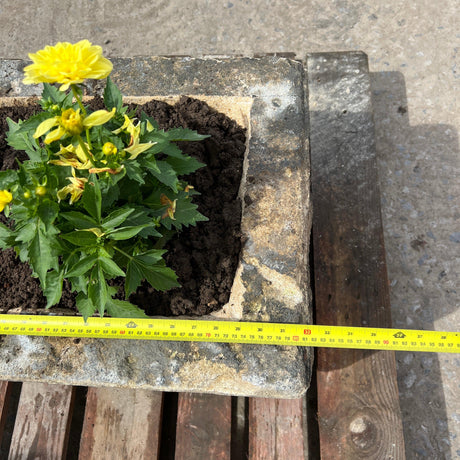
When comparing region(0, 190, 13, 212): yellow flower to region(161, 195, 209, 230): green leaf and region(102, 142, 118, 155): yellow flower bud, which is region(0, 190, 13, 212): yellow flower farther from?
region(161, 195, 209, 230): green leaf

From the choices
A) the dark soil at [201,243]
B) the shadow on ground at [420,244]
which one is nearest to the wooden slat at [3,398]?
the dark soil at [201,243]

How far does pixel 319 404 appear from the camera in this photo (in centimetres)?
206

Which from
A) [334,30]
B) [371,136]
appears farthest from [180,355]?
[334,30]

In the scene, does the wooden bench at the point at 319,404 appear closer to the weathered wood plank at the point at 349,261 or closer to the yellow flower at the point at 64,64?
the weathered wood plank at the point at 349,261

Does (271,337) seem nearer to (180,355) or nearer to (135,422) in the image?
(180,355)

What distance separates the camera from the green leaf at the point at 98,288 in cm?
144

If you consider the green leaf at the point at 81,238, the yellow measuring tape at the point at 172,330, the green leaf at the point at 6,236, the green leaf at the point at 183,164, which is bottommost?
the yellow measuring tape at the point at 172,330

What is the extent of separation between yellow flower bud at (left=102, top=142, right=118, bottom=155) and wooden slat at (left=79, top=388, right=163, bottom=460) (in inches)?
45.5

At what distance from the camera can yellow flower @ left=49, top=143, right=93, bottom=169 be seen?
1.45 m

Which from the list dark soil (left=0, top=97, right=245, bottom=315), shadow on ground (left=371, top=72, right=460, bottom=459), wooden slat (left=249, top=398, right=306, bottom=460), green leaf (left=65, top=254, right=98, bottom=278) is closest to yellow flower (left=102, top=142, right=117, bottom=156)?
green leaf (left=65, top=254, right=98, bottom=278)

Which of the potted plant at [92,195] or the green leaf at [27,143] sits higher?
the green leaf at [27,143]

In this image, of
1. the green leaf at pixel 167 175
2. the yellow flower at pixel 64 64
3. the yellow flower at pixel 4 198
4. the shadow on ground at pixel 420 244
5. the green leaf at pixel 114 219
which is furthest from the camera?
the shadow on ground at pixel 420 244

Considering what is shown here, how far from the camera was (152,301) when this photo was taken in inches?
72.0

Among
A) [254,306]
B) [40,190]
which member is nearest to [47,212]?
[40,190]
